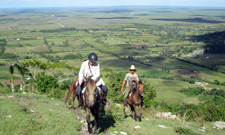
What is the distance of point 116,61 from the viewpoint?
124 metres

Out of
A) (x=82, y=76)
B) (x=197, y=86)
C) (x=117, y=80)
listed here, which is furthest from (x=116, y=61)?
(x=82, y=76)

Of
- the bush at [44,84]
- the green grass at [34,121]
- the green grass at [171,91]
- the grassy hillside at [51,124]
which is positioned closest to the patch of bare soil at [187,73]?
the green grass at [171,91]

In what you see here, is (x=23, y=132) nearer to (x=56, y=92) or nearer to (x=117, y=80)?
(x=56, y=92)

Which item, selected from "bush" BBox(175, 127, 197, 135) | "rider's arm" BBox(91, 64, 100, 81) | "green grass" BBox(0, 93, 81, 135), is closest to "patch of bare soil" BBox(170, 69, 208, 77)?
"bush" BBox(175, 127, 197, 135)

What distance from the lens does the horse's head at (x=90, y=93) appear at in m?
10.7

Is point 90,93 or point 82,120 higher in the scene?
point 90,93

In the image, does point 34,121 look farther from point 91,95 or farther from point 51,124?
point 91,95

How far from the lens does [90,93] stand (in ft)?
35.2

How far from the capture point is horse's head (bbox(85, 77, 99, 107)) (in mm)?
10742

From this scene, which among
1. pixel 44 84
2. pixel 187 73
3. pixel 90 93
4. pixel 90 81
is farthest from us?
pixel 187 73

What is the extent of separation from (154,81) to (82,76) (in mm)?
77223

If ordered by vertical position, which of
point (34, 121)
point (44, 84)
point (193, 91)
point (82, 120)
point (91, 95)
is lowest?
point (193, 91)

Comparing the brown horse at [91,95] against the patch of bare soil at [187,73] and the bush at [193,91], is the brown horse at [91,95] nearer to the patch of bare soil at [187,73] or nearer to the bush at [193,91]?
the bush at [193,91]

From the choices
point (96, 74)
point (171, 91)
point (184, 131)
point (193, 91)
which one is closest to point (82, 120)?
point (96, 74)
